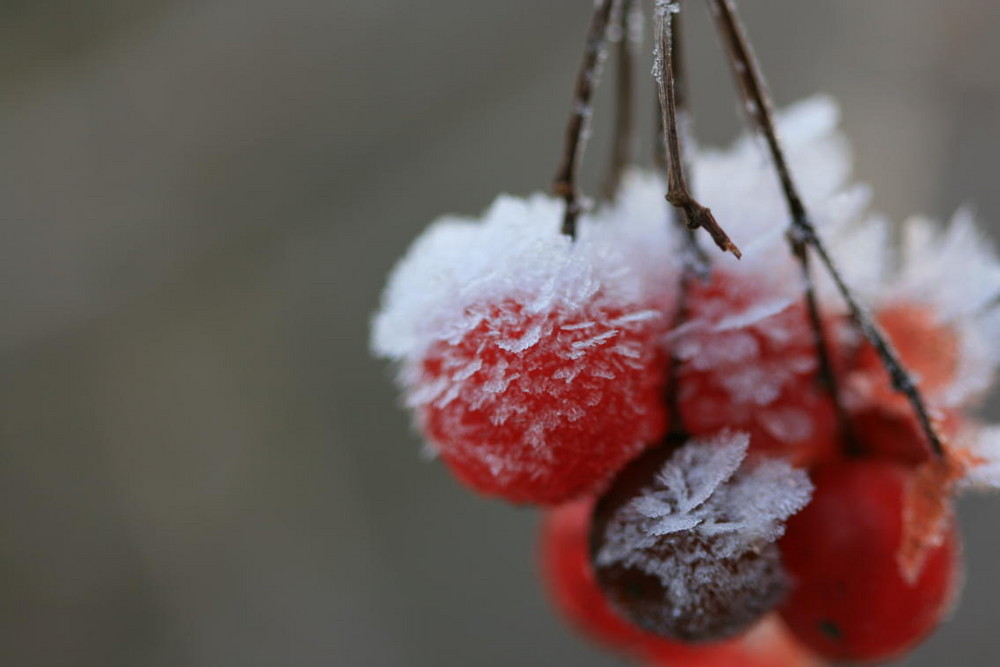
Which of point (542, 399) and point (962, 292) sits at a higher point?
point (962, 292)

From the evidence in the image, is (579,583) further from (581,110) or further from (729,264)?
(581,110)

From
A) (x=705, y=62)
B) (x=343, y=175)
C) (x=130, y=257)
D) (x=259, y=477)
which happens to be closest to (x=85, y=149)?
(x=130, y=257)

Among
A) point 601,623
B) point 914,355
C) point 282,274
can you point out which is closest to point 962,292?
point 914,355

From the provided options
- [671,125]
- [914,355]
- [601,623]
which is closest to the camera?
[671,125]

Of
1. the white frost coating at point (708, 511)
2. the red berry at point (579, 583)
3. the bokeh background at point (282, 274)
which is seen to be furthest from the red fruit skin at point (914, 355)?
the bokeh background at point (282, 274)

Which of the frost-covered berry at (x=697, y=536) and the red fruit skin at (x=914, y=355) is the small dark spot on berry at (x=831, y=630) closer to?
the frost-covered berry at (x=697, y=536)

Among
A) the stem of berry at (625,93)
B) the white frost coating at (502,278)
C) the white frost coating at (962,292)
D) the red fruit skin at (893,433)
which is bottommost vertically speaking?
the red fruit skin at (893,433)
